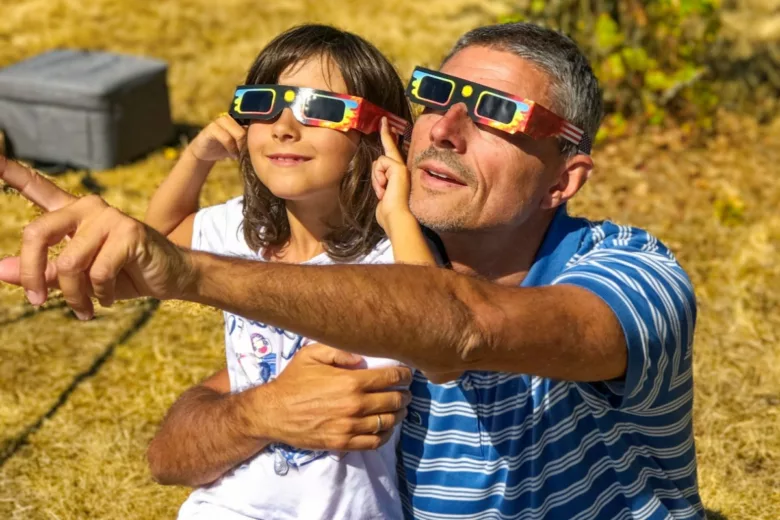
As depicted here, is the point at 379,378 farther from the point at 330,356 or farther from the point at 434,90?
the point at 434,90

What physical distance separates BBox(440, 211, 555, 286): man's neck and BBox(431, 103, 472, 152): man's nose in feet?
0.81

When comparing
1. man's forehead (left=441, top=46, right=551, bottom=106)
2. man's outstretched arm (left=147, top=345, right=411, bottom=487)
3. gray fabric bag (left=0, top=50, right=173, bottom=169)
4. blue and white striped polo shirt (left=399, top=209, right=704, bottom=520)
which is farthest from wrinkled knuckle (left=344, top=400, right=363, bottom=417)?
gray fabric bag (left=0, top=50, right=173, bottom=169)

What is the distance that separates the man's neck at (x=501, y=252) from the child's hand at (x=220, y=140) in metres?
A: 0.76

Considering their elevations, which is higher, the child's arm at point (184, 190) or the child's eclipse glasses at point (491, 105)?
the child's eclipse glasses at point (491, 105)

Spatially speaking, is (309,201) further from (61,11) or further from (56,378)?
(61,11)

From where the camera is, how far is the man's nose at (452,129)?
113 inches

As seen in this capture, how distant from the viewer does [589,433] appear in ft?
9.64

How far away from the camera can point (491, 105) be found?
2.91m

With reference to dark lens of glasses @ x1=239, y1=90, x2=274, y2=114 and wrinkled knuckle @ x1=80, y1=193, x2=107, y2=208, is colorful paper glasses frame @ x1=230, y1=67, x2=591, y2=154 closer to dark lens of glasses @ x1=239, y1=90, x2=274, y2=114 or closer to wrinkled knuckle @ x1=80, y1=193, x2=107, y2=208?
dark lens of glasses @ x1=239, y1=90, x2=274, y2=114

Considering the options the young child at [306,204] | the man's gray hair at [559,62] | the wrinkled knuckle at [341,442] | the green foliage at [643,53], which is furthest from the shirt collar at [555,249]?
the green foliage at [643,53]

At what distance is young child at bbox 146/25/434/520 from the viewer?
2.91 m

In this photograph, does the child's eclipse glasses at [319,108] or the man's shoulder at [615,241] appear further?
the child's eclipse glasses at [319,108]

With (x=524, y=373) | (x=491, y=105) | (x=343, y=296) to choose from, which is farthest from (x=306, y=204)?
(x=343, y=296)

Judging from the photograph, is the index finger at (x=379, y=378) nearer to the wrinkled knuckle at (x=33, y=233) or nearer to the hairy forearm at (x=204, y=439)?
the hairy forearm at (x=204, y=439)
